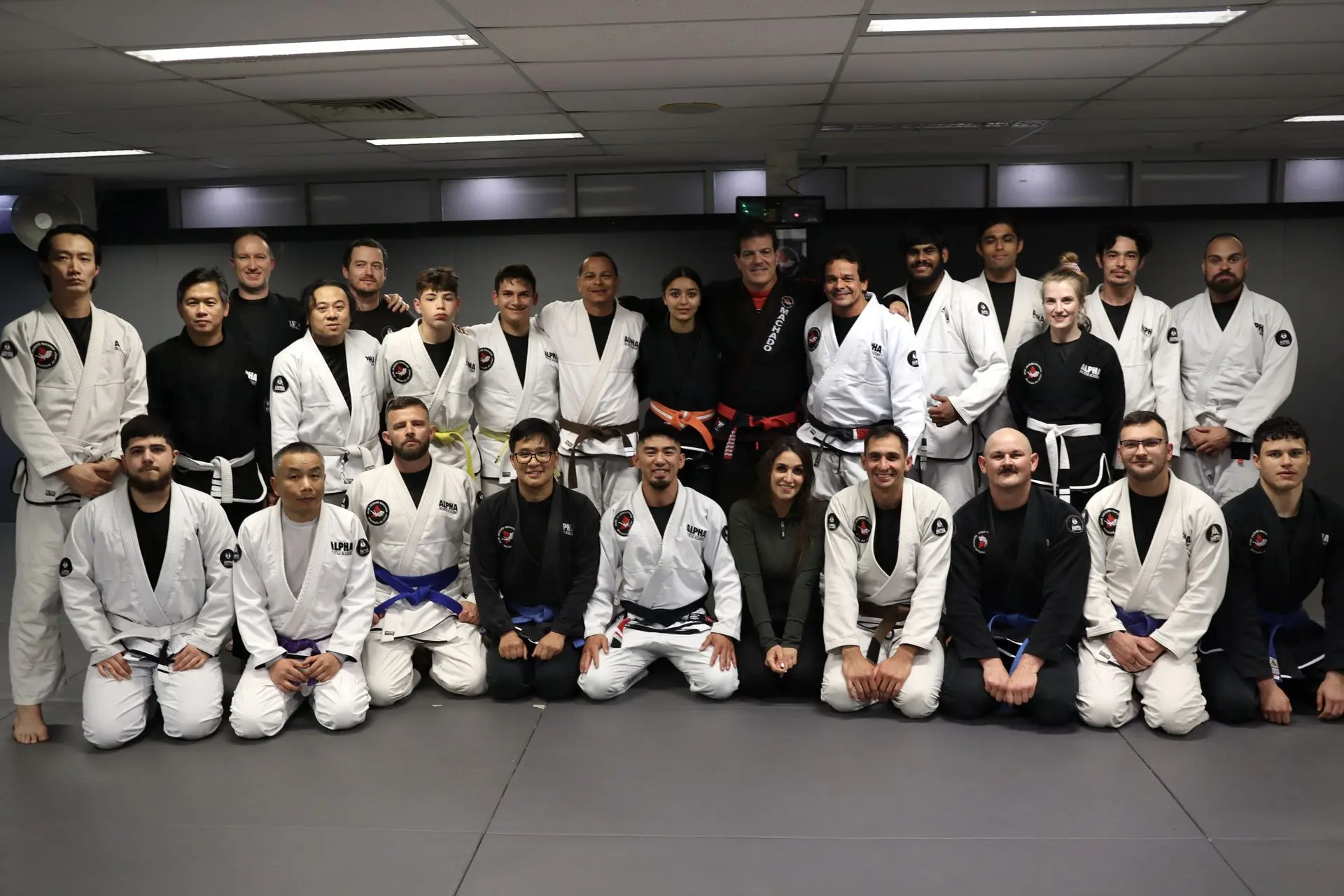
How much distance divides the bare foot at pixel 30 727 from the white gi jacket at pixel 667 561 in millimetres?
1725

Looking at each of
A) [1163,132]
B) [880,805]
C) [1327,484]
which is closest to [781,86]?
[1163,132]

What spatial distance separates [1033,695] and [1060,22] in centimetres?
230

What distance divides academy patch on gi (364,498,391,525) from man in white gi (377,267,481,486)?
0.42 m

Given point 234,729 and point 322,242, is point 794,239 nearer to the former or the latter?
point 322,242

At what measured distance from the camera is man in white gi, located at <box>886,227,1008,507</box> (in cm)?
420

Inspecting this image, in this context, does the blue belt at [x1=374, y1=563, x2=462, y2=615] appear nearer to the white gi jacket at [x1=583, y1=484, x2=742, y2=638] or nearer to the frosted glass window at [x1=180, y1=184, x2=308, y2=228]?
the white gi jacket at [x1=583, y1=484, x2=742, y2=638]

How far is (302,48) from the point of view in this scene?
12.6 feet

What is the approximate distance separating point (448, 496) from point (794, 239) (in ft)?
11.3

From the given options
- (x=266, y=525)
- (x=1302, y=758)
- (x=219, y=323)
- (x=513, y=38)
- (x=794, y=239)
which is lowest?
(x=1302, y=758)

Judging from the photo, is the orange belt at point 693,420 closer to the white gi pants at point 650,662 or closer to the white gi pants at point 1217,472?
the white gi pants at point 650,662

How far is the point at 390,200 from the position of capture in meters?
7.73

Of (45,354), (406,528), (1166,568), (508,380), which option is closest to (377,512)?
(406,528)

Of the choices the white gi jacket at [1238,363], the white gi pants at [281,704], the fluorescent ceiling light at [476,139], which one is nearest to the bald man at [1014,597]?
the white gi jacket at [1238,363]

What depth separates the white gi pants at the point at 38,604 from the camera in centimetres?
329
